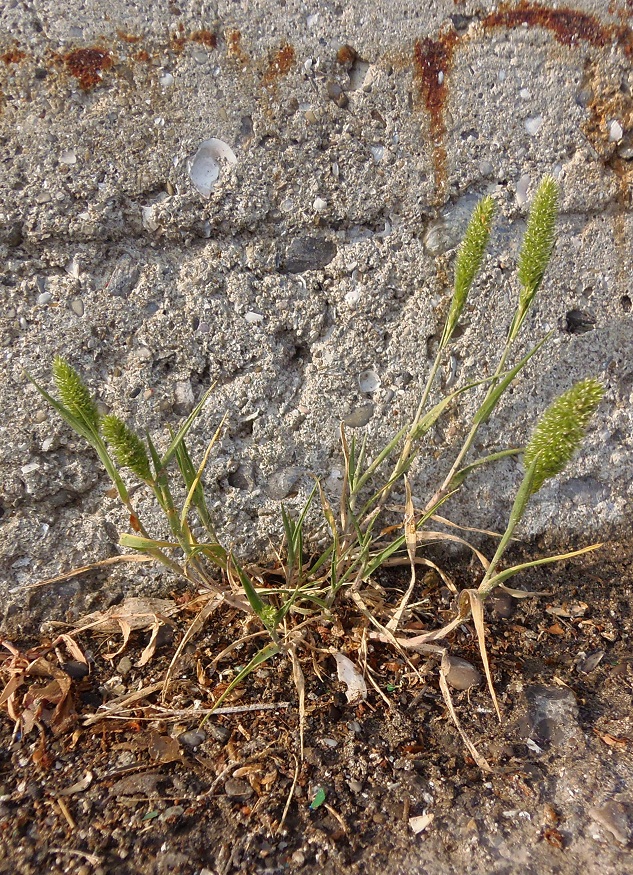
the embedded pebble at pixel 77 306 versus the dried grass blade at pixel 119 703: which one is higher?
the embedded pebble at pixel 77 306

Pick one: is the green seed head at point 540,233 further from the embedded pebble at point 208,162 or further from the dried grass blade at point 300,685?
the dried grass blade at point 300,685

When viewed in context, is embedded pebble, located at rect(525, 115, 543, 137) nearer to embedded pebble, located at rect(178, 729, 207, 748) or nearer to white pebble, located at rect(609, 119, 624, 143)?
white pebble, located at rect(609, 119, 624, 143)

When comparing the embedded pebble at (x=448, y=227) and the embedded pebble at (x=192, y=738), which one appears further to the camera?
the embedded pebble at (x=448, y=227)

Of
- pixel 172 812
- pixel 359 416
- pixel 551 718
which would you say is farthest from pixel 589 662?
pixel 172 812

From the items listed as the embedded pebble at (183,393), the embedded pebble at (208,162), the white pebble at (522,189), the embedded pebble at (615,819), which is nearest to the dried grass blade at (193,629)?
the embedded pebble at (183,393)

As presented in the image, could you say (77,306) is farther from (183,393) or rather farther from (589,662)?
(589,662)

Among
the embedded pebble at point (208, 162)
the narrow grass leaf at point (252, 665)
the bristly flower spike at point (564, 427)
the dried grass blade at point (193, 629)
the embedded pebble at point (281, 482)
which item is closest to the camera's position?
the bristly flower spike at point (564, 427)

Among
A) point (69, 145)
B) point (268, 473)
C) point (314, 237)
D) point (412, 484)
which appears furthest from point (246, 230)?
point (412, 484)
